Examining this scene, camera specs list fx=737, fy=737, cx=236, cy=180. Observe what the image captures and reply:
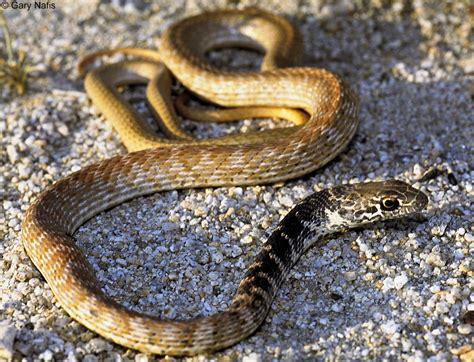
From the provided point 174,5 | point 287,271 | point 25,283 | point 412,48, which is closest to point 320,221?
point 287,271

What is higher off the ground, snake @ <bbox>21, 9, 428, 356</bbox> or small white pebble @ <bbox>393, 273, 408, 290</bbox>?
snake @ <bbox>21, 9, 428, 356</bbox>

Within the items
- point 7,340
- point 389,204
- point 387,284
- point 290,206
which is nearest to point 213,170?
point 290,206

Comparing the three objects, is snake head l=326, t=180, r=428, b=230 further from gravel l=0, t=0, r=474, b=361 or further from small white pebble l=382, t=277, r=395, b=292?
small white pebble l=382, t=277, r=395, b=292

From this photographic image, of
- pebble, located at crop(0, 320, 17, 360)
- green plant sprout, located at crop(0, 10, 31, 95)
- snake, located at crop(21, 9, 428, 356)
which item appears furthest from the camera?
green plant sprout, located at crop(0, 10, 31, 95)

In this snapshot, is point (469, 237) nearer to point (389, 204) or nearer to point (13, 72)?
point (389, 204)

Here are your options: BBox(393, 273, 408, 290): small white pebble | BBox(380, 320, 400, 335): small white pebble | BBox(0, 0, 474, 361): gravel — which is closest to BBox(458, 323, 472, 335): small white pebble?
BBox(0, 0, 474, 361): gravel

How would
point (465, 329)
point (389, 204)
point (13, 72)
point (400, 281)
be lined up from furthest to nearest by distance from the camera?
point (13, 72)
point (389, 204)
point (400, 281)
point (465, 329)

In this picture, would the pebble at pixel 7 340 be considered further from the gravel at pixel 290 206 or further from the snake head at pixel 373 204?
the snake head at pixel 373 204
